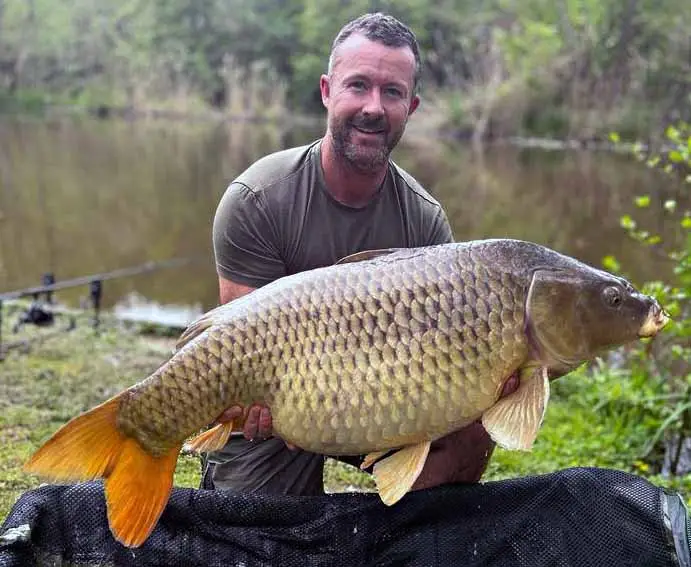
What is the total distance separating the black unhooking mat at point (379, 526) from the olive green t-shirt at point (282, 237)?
Result: 0.69ft

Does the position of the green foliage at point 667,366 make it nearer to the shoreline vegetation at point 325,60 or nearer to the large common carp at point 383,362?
the large common carp at point 383,362

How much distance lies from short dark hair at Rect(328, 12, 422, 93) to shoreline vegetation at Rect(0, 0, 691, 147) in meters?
13.4

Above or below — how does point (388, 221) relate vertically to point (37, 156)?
above

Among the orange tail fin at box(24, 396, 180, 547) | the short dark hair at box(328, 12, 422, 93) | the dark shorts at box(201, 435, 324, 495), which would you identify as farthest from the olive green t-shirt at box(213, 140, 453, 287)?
the orange tail fin at box(24, 396, 180, 547)

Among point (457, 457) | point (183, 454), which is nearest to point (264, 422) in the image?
point (457, 457)

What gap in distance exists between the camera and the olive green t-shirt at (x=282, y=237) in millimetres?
1587

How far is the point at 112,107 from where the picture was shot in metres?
23.1

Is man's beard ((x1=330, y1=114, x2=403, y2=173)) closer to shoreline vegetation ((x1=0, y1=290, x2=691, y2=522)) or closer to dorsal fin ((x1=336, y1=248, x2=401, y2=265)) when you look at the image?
dorsal fin ((x1=336, y1=248, x2=401, y2=265))

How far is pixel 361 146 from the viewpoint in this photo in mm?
1580

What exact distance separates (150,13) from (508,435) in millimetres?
27194

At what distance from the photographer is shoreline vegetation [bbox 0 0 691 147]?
1688 centimetres

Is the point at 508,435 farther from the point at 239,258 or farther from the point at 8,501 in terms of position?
the point at 8,501

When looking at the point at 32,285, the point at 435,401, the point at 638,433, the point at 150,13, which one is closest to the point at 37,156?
the point at 32,285

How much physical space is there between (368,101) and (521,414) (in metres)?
0.71
